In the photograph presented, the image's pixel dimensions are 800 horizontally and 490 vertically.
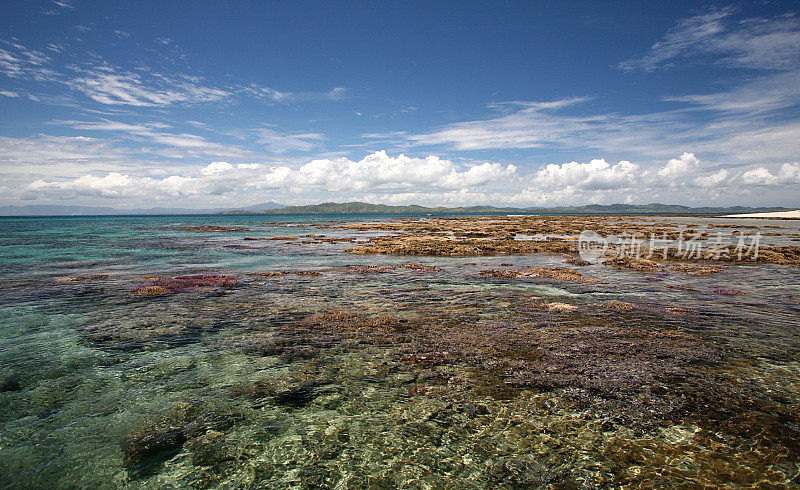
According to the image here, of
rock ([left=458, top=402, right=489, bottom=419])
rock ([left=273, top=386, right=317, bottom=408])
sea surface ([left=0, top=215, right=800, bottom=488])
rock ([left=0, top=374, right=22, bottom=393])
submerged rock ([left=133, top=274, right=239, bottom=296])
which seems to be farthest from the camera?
submerged rock ([left=133, top=274, right=239, bottom=296])

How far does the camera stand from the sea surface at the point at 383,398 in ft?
22.8

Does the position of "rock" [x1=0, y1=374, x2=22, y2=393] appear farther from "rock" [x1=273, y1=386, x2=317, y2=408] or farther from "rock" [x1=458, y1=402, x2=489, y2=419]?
"rock" [x1=458, y1=402, x2=489, y2=419]

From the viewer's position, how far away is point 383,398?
9.50 meters

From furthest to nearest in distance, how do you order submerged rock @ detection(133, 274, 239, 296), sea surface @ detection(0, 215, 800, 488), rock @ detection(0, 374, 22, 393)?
1. submerged rock @ detection(133, 274, 239, 296)
2. rock @ detection(0, 374, 22, 393)
3. sea surface @ detection(0, 215, 800, 488)

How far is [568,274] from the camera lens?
89.9 feet

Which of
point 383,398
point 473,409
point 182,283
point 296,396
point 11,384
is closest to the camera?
point 473,409

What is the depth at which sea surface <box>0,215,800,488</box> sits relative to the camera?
6.95 meters

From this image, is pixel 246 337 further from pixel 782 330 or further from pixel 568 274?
pixel 568 274

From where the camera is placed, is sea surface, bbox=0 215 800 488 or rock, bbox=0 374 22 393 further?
rock, bbox=0 374 22 393

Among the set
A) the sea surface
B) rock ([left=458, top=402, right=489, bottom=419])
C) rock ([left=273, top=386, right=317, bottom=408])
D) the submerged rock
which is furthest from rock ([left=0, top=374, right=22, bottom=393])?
rock ([left=458, top=402, right=489, bottom=419])

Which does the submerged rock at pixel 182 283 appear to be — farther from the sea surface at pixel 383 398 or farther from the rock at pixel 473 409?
the rock at pixel 473 409

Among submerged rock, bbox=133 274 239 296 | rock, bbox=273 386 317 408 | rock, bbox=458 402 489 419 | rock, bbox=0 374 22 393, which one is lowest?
submerged rock, bbox=133 274 239 296

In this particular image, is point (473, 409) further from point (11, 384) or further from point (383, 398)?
point (11, 384)

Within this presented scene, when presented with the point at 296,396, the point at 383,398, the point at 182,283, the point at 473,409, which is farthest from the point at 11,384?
the point at 182,283
